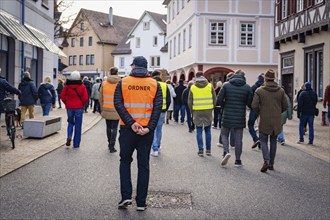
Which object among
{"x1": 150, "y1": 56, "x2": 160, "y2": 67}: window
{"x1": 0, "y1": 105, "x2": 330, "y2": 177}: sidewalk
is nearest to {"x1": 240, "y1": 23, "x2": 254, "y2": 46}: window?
{"x1": 0, "y1": 105, "x2": 330, "y2": 177}: sidewalk

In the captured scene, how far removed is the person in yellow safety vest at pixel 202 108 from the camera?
11.0 m

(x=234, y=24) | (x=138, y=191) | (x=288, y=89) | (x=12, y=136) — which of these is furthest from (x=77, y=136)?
(x=234, y=24)

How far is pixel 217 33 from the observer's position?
3566 cm

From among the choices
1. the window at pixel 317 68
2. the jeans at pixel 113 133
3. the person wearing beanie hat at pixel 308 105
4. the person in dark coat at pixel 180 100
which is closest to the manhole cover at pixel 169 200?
the jeans at pixel 113 133

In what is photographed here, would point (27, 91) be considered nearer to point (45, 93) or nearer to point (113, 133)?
point (45, 93)

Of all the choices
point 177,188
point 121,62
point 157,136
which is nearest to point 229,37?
point 157,136

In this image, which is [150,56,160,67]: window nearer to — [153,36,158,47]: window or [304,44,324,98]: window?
[153,36,158,47]: window

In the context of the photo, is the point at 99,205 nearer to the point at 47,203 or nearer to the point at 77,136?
the point at 47,203

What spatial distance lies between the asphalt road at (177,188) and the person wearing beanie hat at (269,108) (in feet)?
1.89

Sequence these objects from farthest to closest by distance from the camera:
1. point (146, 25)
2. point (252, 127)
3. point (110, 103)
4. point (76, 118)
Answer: point (146, 25)
point (252, 127)
point (76, 118)
point (110, 103)

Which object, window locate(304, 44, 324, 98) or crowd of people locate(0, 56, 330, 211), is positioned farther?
window locate(304, 44, 324, 98)

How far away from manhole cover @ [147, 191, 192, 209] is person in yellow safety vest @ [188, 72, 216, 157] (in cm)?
397

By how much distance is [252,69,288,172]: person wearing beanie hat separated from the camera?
925 centimetres

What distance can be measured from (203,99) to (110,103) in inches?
80.2
